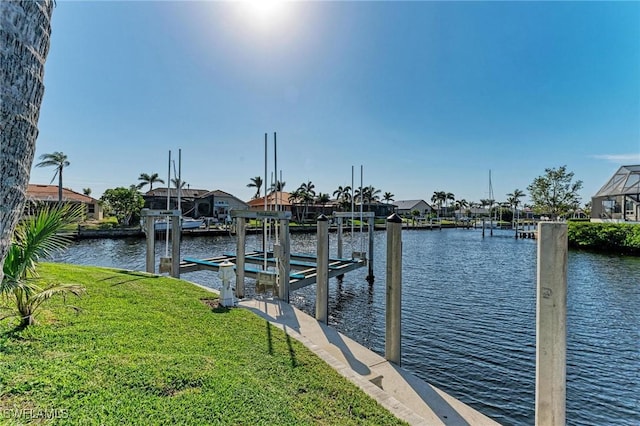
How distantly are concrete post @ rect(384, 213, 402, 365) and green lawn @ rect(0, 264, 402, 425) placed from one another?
1500 millimetres

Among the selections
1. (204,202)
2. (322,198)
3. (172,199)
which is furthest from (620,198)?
(172,199)

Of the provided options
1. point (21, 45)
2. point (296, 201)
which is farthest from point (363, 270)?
point (296, 201)

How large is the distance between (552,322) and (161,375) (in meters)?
3.96

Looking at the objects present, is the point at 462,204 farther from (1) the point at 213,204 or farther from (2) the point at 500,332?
(2) the point at 500,332

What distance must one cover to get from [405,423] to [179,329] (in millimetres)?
3707

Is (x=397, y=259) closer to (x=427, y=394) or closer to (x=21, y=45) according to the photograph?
(x=427, y=394)

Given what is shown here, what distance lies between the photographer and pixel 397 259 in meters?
5.65

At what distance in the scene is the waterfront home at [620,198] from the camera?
39219 millimetres

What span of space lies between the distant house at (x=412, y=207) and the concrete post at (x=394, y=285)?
9315 centimetres

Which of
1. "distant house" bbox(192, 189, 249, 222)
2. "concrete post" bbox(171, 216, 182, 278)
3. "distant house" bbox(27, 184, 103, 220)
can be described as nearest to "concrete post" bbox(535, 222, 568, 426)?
"concrete post" bbox(171, 216, 182, 278)

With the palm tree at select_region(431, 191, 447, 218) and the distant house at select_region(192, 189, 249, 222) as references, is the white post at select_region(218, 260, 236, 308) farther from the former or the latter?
the palm tree at select_region(431, 191, 447, 218)

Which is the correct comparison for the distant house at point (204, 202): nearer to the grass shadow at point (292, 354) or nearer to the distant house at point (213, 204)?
the distant house at point (213, 204)

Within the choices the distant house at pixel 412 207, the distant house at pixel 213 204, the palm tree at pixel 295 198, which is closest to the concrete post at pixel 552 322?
the distant house at pixel 213 204

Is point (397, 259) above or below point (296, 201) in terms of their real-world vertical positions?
below
